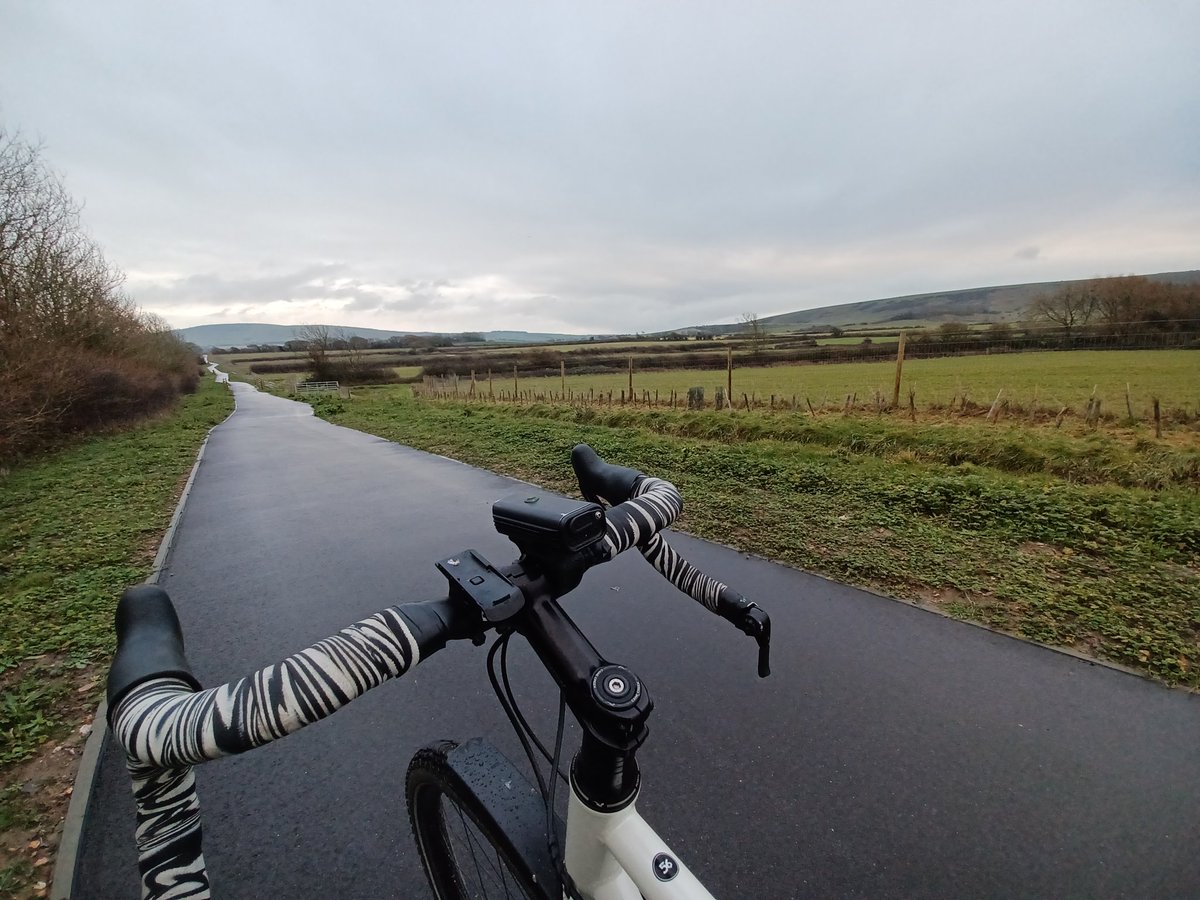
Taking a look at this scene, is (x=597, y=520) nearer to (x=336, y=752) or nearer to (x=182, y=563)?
(x=336, y=752)

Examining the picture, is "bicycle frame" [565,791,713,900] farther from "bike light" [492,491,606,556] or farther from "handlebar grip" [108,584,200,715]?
"handlebar grip" [108,584,200,715]

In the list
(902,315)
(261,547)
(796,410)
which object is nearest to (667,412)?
(796,410)

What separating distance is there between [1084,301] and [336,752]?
3666 centimetres

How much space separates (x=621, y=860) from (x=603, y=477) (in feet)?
2.57

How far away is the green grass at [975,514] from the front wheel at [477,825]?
3.45 m

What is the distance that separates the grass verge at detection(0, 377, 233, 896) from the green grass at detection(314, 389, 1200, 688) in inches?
177

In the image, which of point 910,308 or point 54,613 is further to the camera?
point 910,308

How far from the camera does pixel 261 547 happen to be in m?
5.61

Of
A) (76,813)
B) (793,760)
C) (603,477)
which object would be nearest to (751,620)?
(603,477)

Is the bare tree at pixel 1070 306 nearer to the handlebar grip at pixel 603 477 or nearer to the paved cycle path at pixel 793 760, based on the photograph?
the paved cycle path at pixel 793 760

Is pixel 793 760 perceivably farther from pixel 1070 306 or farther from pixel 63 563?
pixel 1070 306

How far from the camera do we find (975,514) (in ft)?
17.7

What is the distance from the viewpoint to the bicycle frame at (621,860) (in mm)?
920

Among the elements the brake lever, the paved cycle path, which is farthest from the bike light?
the paved cycle path
